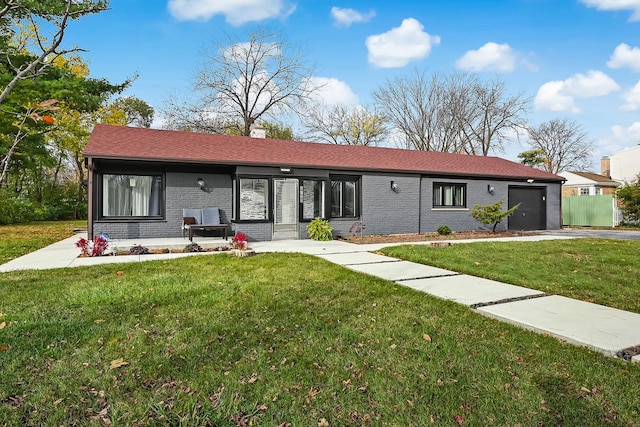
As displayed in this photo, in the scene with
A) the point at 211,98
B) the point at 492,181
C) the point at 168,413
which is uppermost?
the point at 211,98

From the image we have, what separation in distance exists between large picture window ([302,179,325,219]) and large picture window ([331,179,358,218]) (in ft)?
1.69

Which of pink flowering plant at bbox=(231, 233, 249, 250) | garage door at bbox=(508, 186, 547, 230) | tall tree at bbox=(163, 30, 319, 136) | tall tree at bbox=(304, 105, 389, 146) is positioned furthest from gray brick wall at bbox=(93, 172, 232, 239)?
→ tall tree at bbox=(304, 105, 389, 146)

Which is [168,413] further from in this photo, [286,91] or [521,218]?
[286,91]

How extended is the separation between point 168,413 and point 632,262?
336 inches

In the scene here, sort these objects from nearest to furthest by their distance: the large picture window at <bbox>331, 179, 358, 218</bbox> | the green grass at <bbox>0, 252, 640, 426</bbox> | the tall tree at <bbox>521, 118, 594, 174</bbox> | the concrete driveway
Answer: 1. the green grass at <bbox>0, 252, 640, 426</bbox>
2. the large picture window at <bbox>331, 179, 358, 218</bbox>
3. the concrete driveway
4. the tall tree at <bbox>521, 118, 594, 174</bbox>

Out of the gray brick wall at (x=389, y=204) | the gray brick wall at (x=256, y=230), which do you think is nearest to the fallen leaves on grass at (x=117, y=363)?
the gray brick wall at (x=256, y=230)

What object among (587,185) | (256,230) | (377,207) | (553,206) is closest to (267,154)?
(256,230)

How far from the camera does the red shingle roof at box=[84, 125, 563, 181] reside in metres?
10.6

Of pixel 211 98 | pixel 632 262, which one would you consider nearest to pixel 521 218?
pixel 632 262

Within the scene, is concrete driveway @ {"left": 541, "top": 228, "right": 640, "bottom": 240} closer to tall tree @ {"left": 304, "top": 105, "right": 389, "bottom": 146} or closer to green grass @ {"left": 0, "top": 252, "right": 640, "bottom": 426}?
green grass @ {"left": 0, "top": 252, "right": 640, "bottom": 426}

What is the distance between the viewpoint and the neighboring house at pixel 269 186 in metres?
10.6

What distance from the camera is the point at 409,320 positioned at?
3.77m

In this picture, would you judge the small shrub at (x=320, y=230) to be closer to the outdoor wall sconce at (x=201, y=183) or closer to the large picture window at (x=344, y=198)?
the large picture window at (x=344, y=198)

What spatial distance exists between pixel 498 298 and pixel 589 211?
19.1 metres
